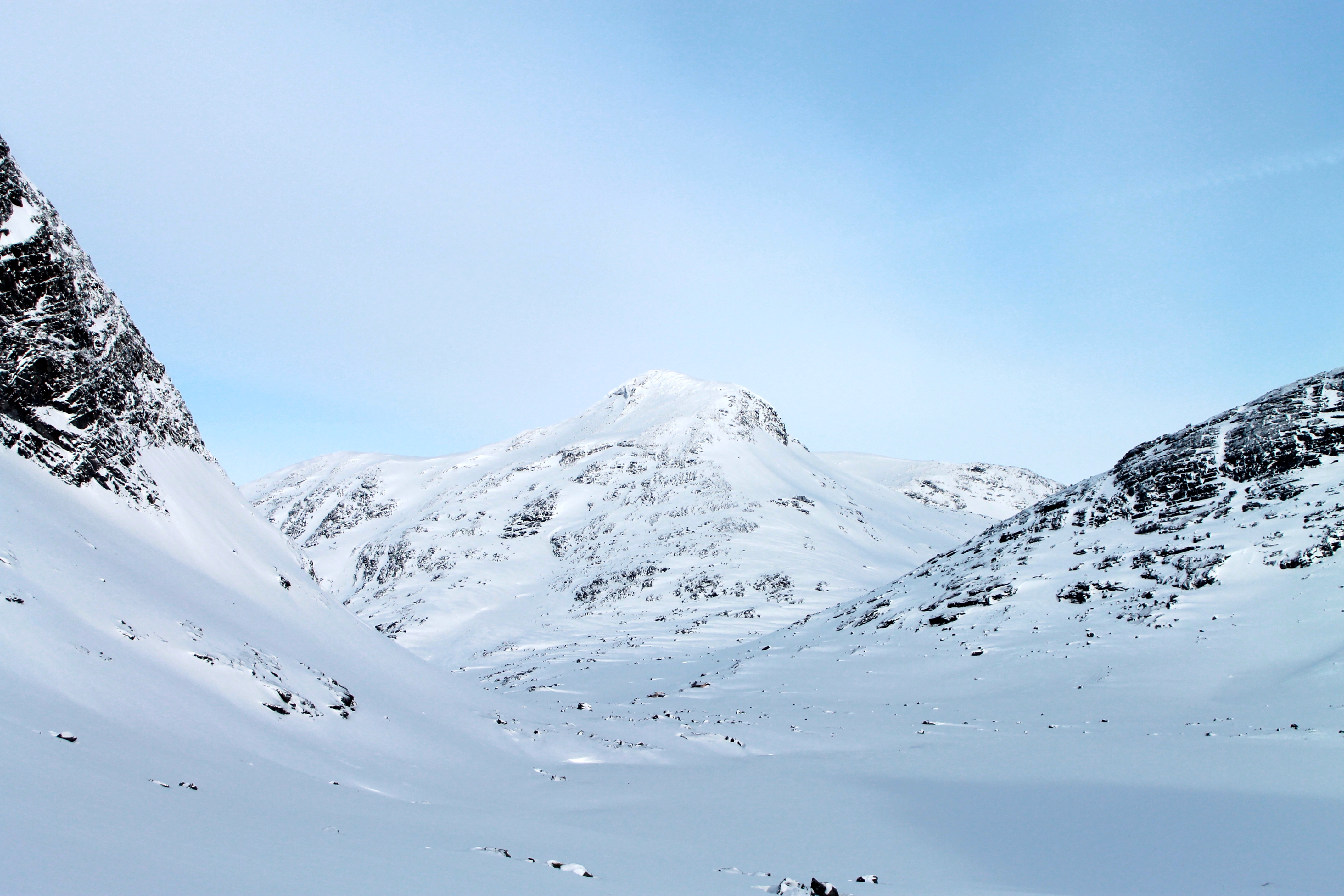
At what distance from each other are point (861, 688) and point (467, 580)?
168 feet

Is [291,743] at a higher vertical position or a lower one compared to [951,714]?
lower

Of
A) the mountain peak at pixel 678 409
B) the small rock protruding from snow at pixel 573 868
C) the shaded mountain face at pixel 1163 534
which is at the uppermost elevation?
the mountain peak at pixel 678 409

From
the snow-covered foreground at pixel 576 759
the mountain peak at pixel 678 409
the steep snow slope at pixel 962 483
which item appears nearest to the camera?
the snow-covered foreground at pixel 576 759

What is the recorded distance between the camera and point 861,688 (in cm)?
2697

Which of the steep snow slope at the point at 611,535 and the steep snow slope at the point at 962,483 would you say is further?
the steep snow slope at the point at 962,483

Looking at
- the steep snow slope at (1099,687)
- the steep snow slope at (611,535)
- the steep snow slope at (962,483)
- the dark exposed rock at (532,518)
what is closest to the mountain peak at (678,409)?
the steep snow slope at (611,535)

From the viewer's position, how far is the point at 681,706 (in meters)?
28.1

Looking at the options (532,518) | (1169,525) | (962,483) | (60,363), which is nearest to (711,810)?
(60,363)

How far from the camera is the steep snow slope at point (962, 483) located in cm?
13962

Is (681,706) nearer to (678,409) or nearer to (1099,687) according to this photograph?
(1099,687)

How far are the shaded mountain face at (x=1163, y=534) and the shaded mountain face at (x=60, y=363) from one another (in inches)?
1257

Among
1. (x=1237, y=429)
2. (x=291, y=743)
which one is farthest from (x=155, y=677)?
(x=1237, y=429)

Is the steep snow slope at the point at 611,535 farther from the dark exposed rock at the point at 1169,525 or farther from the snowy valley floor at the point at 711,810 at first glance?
the snowy valley floor at the point at 711,810

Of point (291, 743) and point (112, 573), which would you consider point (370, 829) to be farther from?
point (112, 573)
